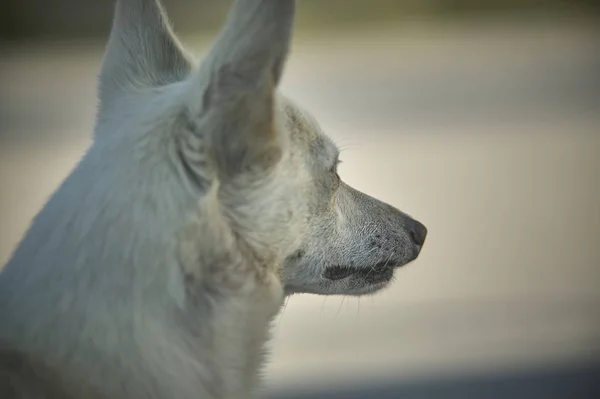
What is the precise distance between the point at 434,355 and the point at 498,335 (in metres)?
0.32

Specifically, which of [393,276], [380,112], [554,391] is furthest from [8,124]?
[393,276]

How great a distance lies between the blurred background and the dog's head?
251 millimetres

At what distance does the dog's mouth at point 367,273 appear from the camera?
1.78m

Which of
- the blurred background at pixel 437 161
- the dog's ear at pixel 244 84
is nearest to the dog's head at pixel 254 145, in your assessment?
the dog's ear at pixel 244 84

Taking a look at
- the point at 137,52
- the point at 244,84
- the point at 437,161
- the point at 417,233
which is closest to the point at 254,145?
the point at 244,84

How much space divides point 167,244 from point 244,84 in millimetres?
297

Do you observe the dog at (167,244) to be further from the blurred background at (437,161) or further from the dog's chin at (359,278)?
the blurred background at (437,161)

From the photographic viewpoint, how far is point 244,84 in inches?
53.7

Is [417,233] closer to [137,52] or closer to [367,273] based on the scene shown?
[367,273]

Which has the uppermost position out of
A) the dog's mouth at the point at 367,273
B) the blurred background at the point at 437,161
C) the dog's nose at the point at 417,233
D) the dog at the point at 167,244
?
the blurred background at the point at 437,161

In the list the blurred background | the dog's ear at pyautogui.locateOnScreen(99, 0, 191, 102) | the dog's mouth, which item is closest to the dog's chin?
the dog's mouth

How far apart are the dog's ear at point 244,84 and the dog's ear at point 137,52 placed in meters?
0.35

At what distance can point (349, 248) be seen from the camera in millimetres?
1797

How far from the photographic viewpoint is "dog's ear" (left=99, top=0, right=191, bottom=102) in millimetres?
1741
